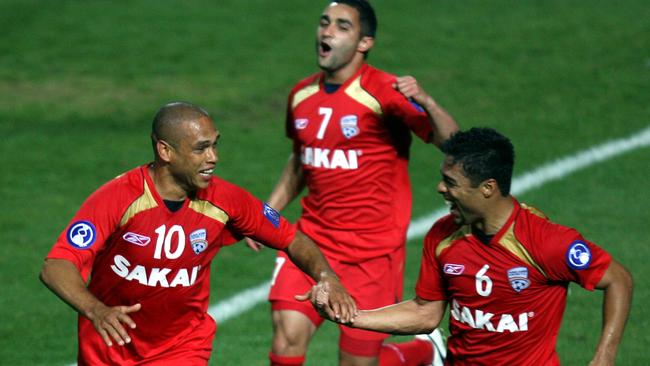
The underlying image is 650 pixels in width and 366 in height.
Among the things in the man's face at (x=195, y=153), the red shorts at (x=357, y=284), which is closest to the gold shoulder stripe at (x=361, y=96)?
the red shorts at (x=357, y=284)

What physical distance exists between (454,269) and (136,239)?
1.74m

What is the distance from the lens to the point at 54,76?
17.7 meters

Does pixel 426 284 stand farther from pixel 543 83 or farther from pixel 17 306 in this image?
pixel 543 83

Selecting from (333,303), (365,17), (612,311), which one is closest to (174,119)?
(333,303)

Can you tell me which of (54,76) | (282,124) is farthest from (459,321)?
(54,76)

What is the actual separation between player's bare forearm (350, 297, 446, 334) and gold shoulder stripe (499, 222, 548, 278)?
0.57 metres

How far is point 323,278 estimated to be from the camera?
289 inches

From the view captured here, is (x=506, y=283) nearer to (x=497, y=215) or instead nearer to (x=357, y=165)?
(x=497, y=215)

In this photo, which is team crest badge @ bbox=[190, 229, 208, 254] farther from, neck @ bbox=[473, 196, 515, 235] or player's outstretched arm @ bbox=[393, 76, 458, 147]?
player's outstretched arm @ bbox=[393, 76, 458, 147]

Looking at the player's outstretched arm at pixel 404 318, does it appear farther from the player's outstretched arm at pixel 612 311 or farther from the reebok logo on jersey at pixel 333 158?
the reebok logo on jersey at pixel 333 158

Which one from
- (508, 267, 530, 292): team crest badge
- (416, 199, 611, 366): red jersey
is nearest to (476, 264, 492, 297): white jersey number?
(416, 199, 611, 366): red jersey

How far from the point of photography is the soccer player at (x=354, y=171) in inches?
341

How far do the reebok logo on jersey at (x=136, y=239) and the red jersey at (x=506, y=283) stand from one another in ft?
5.07

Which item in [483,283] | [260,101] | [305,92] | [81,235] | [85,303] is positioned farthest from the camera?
[260,101]
